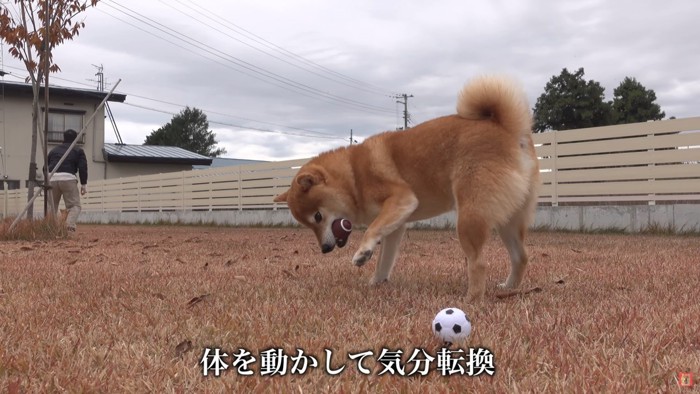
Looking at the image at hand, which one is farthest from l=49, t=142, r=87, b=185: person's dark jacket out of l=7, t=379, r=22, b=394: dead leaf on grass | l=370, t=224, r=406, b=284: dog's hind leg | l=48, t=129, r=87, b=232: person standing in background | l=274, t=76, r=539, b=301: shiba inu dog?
l=7, t=379, r=22, b=394: dead leaf on grass

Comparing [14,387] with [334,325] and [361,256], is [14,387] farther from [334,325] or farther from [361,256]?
[361,256]

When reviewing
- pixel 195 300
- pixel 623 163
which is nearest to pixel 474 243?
pixel 195 300

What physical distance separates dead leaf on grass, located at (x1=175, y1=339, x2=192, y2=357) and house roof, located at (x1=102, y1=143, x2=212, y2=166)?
2924 cm

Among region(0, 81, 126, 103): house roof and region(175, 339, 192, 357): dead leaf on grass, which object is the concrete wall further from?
region(0, 81, 126, 103): house roof

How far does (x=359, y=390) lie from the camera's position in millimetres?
1395

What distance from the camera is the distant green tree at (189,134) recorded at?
182 feet

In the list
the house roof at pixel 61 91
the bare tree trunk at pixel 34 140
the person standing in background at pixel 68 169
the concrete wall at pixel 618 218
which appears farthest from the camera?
the house roof at pixel 61 91

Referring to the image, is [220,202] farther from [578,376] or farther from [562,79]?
[562,79]

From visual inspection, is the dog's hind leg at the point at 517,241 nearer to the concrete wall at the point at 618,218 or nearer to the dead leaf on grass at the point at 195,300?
the dead leaf on grass at the point at 195,300

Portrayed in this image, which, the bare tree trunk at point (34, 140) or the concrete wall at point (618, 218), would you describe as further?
the concrete wall at point (618, 218)

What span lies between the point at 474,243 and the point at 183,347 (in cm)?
148

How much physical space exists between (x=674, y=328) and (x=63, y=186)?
9.43 metres

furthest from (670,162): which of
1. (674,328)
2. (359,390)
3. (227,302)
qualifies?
(359,390)

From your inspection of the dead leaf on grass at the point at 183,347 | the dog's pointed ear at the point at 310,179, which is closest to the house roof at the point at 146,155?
the dog's pointed ear at the point at 310,179
